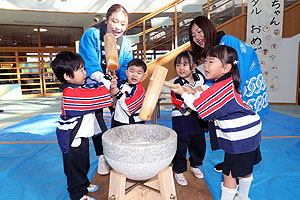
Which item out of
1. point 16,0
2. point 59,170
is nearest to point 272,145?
point 59,170

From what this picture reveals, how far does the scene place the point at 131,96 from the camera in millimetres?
1521

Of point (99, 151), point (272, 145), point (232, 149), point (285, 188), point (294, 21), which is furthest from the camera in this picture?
point (294, 21)

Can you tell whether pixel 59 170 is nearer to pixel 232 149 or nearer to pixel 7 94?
pixel 232 149

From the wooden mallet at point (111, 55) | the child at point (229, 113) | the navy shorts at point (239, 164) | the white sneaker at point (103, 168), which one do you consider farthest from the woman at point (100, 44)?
the navy shorts at point (239, 164)

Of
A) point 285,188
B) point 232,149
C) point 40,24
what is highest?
point 40,24

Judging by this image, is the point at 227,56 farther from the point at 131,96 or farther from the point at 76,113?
the point at 76,113

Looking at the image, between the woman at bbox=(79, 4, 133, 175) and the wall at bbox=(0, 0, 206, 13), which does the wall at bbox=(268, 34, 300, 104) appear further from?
the woman at bbox=(79, 4, 133, 175)

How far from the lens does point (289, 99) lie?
486 centimetres

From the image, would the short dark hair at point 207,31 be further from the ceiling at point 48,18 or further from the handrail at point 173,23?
the ceiling at point 48,18

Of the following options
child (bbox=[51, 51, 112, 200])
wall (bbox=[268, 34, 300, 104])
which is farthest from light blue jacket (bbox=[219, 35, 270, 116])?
wall (bbox=[268, 34, 300, 104])

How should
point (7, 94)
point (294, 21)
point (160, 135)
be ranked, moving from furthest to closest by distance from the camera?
1. point (7, 94)
2. point (294, 21)
3. point (160, 135)

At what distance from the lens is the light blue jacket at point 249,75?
1305mm

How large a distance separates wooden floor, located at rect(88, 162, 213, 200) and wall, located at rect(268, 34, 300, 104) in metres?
4.39

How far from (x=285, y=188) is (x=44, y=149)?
240cm
